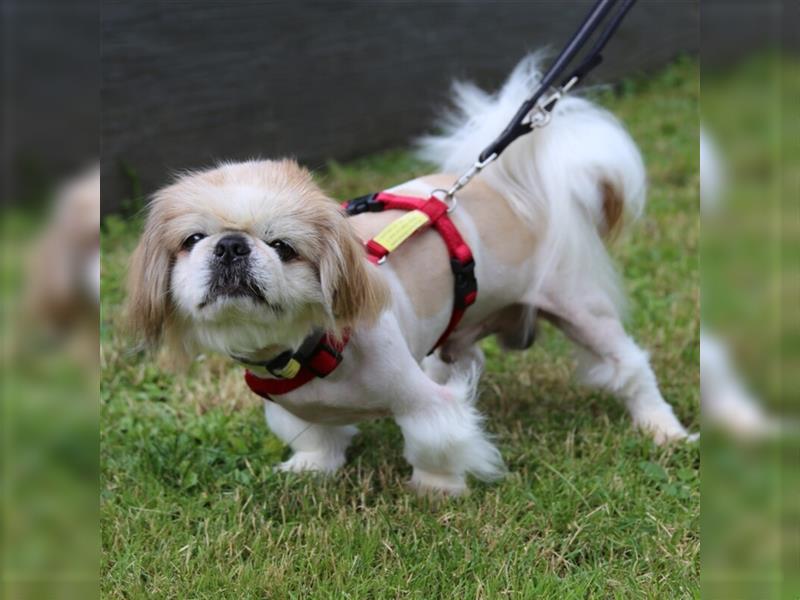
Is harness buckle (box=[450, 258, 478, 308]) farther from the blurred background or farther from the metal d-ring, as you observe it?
the blurred background

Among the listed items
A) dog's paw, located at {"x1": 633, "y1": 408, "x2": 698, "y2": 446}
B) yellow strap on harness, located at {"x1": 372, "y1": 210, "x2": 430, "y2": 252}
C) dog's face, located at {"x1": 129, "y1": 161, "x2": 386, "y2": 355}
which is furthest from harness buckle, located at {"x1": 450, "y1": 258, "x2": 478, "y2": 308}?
dog's paw, located at {"x1": 633, "y1": 408, "x2": 698, "y2": 446}

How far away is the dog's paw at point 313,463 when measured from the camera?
2586mm

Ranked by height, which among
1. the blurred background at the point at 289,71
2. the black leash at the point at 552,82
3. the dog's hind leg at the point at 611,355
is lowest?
the blurred background at the point at 289,71

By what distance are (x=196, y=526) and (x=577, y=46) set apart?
1.56 meters

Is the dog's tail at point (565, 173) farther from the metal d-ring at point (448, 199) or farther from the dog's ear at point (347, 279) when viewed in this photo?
the dog's ear at point (347, 279)

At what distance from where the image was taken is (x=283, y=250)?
1.93m

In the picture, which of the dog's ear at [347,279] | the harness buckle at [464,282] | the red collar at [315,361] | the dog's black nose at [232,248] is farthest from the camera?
the harness buckle at [464,282]

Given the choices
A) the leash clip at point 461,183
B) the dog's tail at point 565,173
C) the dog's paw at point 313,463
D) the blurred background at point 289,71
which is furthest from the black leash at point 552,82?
the blurred background at point 289,71

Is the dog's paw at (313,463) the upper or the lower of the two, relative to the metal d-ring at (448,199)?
lower

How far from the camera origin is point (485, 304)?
2611 mm

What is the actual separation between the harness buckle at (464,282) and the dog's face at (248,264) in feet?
1.32

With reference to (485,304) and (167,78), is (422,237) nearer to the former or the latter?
(485,304)

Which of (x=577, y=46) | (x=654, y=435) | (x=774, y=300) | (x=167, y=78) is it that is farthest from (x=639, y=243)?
(x=774, y=300)

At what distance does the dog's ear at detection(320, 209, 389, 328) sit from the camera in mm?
1945
